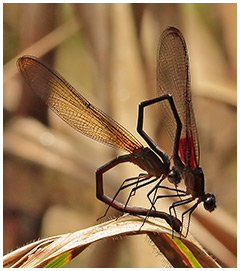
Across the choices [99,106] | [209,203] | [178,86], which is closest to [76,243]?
[209,203]

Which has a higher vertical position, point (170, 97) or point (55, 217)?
point (170, 97)

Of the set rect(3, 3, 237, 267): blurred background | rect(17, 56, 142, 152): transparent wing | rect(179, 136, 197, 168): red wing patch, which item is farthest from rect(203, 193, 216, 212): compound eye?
rect(3, 3, 237, 267): blurred background

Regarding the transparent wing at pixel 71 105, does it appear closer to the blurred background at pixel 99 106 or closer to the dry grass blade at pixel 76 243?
the dry grass blade at pixel 76 243

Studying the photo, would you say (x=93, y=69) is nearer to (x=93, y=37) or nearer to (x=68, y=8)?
(x=93, y=37)

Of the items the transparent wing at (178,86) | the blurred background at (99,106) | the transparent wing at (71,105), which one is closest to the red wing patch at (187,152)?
the transparent wing at (178,86)

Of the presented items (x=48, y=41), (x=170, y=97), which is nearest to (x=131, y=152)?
(x=170, y=97)

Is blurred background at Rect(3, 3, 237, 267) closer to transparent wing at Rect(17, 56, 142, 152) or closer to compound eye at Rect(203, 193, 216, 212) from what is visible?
transparent wing at Rect(17, 56, 142, 152)
